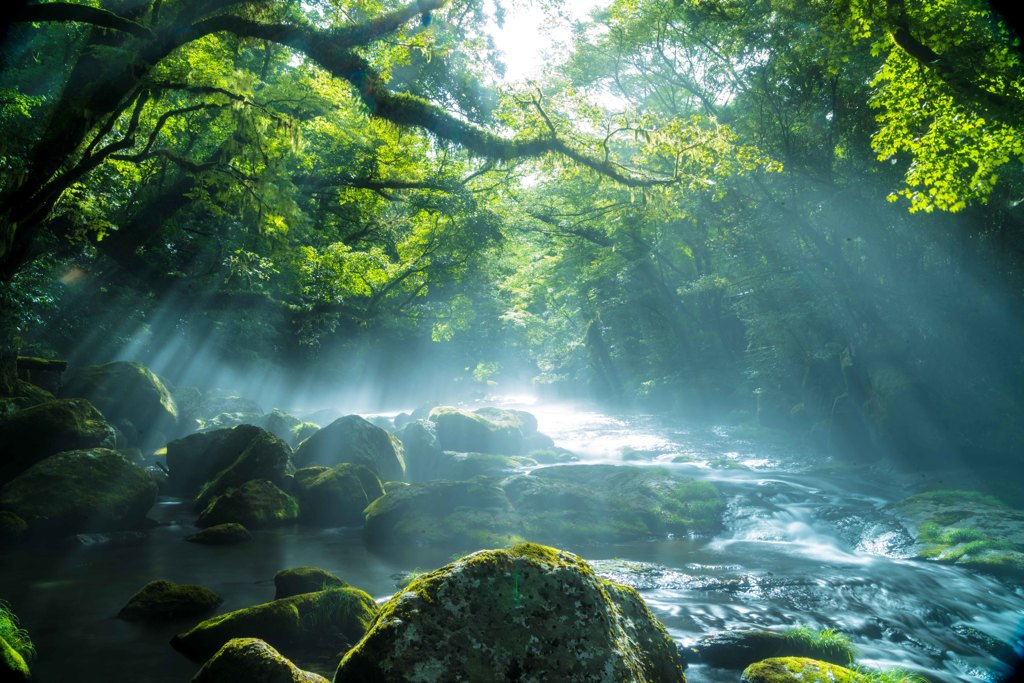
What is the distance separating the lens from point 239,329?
2909 centimetres

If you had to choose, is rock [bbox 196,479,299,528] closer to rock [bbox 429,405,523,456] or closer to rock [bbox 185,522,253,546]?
rock [bbox 185,522,253,546]

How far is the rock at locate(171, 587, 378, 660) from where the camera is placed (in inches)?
230

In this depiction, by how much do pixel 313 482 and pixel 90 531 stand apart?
375 centimetres

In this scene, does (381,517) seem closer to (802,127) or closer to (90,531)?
(90,531)

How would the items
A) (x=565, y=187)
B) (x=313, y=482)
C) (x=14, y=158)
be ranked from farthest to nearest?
1. (x=565, y=187)
2. (x=313, y=482)
3. (x=14, y=158)

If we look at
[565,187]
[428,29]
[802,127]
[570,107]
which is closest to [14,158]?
[428,29]

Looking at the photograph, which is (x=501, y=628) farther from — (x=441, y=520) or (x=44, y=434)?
(x=44, y=434)

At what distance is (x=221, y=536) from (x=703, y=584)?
751 cm

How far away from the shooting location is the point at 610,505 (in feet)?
39.5

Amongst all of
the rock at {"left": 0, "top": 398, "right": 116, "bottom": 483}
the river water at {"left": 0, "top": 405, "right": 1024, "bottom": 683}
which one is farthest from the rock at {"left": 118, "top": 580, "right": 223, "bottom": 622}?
the rock at {"left": 0, "top": 398, "right": 116, "bottom": 483}

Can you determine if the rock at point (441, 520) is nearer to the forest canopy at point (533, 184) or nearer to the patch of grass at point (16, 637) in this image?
the patch of grass at point (16, 637)

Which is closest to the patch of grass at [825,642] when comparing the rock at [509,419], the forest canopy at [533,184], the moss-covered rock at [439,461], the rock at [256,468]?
the forest canopy at [533,184]

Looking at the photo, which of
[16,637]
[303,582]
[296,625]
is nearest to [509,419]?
[303,582]

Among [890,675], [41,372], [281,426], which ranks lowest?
[890,675]
